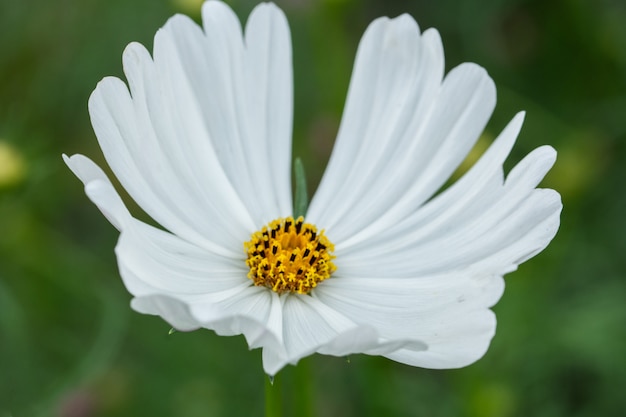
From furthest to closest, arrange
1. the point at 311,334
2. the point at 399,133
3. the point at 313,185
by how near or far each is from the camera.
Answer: the point at 313,185 < the point at 399,133 < the point at 311,334

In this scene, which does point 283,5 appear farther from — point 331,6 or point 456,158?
point 456,158

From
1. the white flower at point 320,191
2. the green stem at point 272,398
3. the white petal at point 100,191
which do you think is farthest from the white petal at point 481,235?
the white petal at point 100,191

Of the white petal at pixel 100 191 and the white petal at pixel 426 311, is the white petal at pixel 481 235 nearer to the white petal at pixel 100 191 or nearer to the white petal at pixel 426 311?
the white petal at pixel 426 311

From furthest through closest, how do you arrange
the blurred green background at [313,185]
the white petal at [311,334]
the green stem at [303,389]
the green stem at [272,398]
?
the blurred green background at [313,185], the green stem at [303,389], the green stem at [272,398], the white petal at [311,334]

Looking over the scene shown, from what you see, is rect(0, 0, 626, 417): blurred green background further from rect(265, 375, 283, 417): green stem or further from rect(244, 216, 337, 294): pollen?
rect(265, 375, 283, 417): green stem

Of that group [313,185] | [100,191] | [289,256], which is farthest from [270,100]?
[313,185]

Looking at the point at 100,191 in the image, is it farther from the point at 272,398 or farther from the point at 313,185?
the point at 313,185
